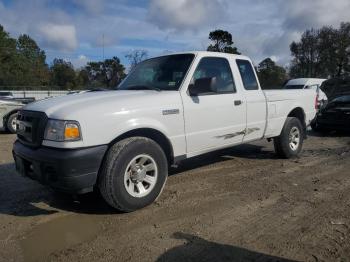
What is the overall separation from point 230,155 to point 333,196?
2992 mm

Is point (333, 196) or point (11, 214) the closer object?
point (11, 214)

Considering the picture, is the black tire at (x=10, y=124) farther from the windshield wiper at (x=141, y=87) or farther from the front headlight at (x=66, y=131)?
the front headlight at (x=66, y=131)

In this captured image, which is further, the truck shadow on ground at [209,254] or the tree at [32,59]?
the tree at [32,59]

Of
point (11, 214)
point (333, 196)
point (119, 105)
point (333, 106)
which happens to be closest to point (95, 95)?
point (119, 105)

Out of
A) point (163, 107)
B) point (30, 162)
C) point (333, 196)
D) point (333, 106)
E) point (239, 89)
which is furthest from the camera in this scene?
point (333, 106)

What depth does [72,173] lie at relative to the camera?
4.14 meters

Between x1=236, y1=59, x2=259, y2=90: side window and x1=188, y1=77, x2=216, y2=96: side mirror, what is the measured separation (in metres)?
1.26

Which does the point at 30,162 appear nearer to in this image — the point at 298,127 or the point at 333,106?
the point at 298,127

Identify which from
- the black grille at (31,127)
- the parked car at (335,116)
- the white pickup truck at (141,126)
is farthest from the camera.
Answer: the parked car at (335,116)

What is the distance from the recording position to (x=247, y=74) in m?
6.57

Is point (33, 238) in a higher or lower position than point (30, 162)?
lower

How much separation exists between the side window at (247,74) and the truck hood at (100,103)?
1701 mm

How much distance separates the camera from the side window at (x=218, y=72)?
5.70 metres

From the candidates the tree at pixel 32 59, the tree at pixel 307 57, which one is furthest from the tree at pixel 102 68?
the tree at pixel 307 57
